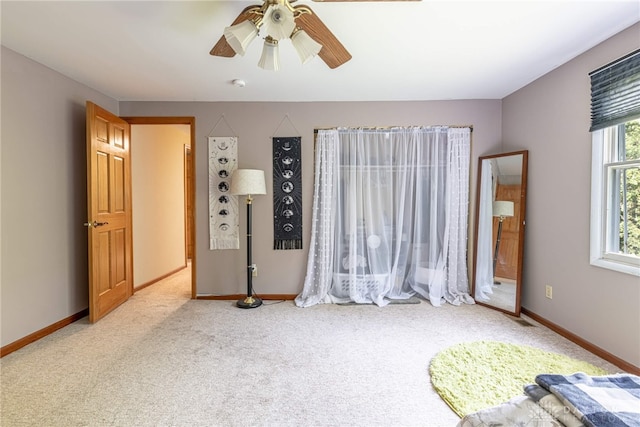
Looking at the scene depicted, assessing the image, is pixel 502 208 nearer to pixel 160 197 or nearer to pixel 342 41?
pixel 342 41

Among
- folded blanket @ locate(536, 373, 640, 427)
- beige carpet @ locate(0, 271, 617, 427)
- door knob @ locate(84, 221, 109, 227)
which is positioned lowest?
beige carpet @ locate(0, 271, 617, 427)

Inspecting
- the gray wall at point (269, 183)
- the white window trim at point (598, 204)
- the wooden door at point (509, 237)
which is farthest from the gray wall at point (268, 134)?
the white window trim at point (598, 204)

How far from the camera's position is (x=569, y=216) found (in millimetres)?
2508

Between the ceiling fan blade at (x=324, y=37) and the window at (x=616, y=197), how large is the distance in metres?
2.14

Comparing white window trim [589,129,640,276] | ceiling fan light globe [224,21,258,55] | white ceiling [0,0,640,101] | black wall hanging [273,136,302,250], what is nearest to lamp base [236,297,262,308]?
black wall hanging [273,136,302,250]

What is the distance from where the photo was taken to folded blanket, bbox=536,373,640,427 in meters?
0.74

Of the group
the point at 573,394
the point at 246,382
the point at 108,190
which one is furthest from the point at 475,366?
the point at 108,190

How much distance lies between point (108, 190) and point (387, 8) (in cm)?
314

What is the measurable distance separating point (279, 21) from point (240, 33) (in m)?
0.21

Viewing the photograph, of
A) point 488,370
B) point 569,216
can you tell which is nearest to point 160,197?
point 488,370

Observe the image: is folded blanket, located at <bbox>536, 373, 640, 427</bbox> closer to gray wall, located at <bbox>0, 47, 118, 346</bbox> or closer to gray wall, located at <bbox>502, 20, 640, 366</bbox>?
gray wall, located at <bbox>502, 20, 640, 366</bbox>

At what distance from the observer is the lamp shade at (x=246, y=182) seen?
10.1 ft

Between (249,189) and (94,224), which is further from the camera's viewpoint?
(249,189)

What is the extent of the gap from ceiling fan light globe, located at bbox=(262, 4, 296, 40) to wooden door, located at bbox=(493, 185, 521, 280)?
2.86 meters
